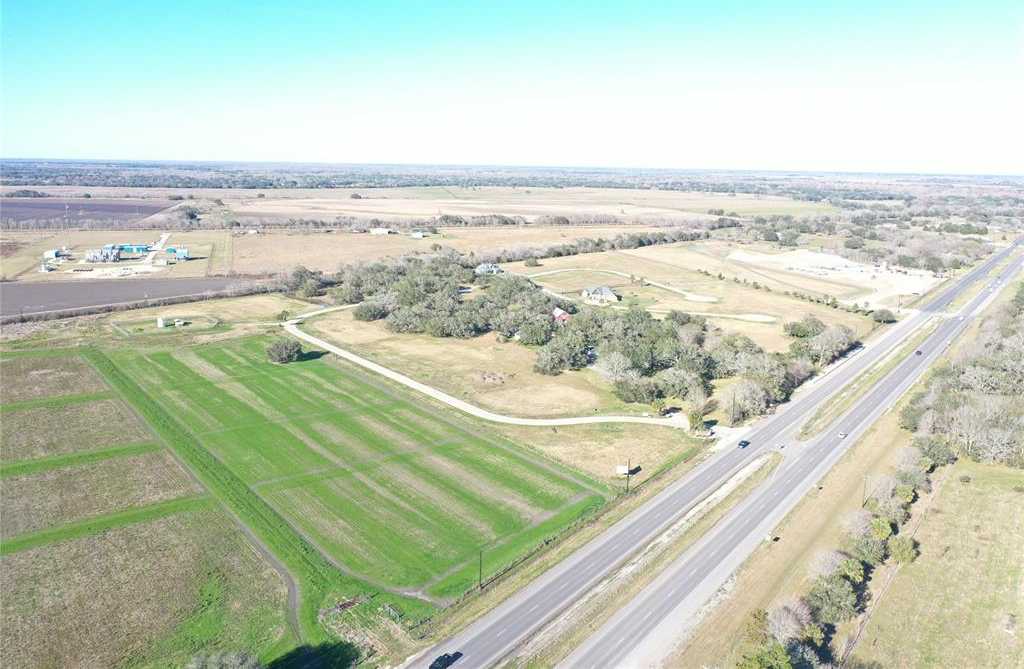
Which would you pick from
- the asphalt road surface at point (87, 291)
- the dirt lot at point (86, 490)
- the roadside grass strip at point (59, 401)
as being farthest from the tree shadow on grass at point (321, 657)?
the asphalt road surface at point (87, 291)

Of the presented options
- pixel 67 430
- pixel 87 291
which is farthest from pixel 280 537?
pixel 87 291

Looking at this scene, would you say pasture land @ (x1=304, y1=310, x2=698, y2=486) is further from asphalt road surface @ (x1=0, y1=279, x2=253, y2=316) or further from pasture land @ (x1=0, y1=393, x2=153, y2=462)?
asphalt road surface @ (x1=0, y1=279, x2=253, y2=316)

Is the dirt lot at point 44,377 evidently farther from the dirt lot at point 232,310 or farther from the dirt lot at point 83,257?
the dirt lot at point 83,257

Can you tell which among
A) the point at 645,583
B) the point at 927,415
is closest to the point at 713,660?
the point at 645,583

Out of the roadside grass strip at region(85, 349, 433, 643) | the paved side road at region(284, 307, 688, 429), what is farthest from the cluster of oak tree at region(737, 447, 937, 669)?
the paved side road at region(284, 307, 688, 429)

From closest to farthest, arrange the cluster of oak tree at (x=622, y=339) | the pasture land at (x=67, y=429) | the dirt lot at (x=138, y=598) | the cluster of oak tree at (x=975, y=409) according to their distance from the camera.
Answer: the dirt lot at (x=138, y=598) → the pasture land at (x=67, y=429) → the cluster of oak tree at (x=975, y=409) → the cluster of oak tree at (x=622, y=339)
